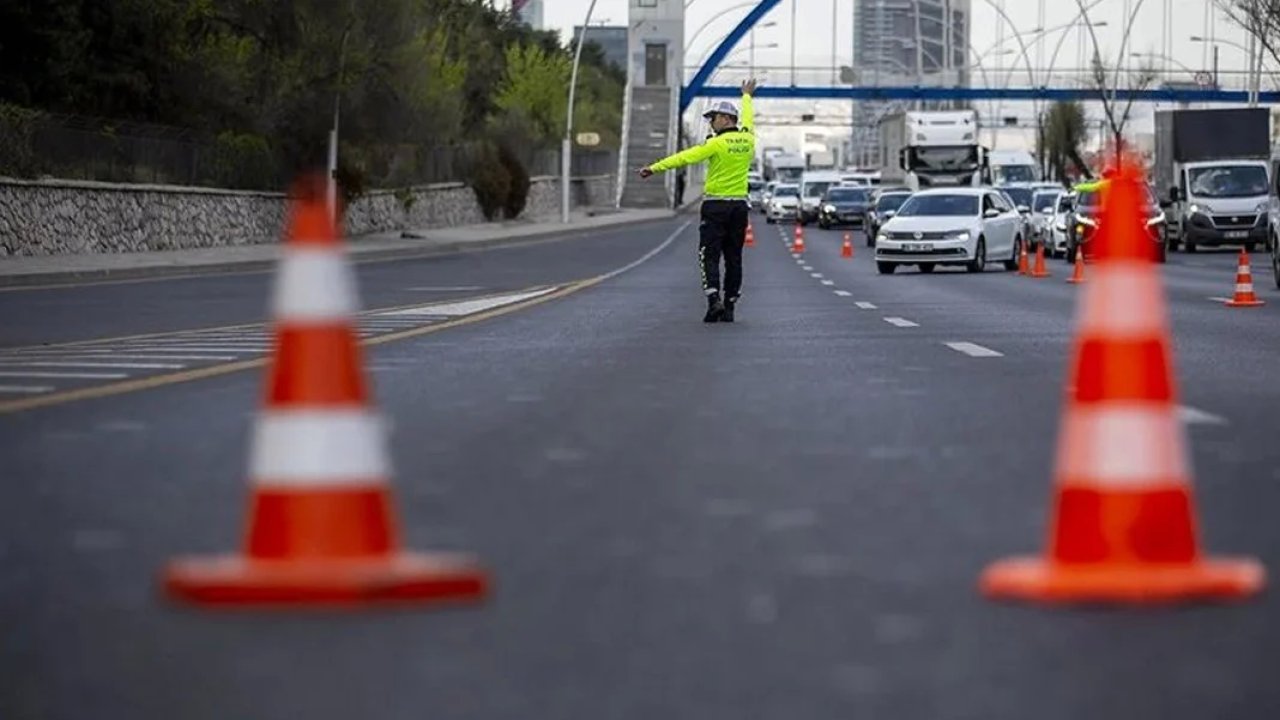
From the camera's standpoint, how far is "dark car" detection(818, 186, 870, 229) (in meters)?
86.3

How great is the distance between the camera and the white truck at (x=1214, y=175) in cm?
5653

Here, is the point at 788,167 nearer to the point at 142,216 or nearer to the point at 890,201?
the point at 890,201

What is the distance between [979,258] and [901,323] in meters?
22.0

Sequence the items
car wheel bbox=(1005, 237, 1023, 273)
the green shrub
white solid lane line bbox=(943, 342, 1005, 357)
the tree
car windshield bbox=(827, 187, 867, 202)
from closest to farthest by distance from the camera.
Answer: white solid lane line bbox=(943, 342, 1005, 357), car wheel bbox=(1005, 237, 1023, 273), the green shrub, car windshield bbox=(827, 187, 867, 202), the tree

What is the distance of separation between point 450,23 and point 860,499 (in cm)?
8295

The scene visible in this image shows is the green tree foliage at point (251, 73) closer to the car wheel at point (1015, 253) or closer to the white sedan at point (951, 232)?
the white sedan at point (951, 232)

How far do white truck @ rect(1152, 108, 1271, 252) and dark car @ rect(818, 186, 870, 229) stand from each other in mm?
26476

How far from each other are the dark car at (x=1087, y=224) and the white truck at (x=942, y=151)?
27281 millimetres

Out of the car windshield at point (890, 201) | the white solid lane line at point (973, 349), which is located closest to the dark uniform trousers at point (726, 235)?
the white solid lane line at point (973, 349)

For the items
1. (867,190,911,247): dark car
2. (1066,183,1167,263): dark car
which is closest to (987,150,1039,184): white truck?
(867,190,911,247): dark car

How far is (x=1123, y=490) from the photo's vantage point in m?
6.30

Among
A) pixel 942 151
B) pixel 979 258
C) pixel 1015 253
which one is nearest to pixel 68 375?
pixel 979 258

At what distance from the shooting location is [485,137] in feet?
294

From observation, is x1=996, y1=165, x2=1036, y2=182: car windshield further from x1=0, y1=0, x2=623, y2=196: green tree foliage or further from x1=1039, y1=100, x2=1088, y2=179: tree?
x1=1039, y1=100, x2=1088, y2=179: tree
